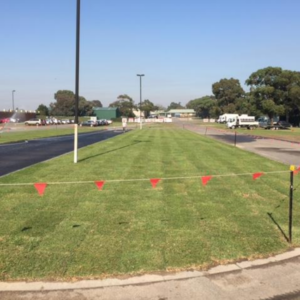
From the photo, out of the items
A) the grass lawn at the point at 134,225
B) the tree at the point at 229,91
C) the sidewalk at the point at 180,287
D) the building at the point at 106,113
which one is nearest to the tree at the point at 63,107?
the building at the point at 106,113

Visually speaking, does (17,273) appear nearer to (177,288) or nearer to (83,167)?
(177,288)

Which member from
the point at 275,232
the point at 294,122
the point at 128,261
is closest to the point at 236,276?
the point at 128,261

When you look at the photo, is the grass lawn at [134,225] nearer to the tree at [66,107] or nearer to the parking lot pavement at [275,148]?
the parking lot pavement at [275,148]

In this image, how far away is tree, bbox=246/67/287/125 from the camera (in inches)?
2776

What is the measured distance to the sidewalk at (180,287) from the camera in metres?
4.16

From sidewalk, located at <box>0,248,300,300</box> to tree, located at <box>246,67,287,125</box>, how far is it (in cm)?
6962

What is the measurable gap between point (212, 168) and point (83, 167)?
4726mm

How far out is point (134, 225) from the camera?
6.48m

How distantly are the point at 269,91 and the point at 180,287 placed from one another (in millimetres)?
71760

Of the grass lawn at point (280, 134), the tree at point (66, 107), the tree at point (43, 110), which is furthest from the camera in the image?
the tree at point (66, 107)

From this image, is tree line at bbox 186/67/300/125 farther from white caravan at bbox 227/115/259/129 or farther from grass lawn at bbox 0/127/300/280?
grass lawn at bbox 0/127/300/280

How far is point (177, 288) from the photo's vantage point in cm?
434

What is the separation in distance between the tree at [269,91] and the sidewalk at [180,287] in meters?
69.6

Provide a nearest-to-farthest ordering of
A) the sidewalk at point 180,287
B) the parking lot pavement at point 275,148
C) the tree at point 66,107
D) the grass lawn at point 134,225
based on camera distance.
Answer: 1. the sidewalk at point 180,287
2. the grass lawn at point 134,225
3. the parking lot pavement at point 275,148
4. the tree at point 66,107
